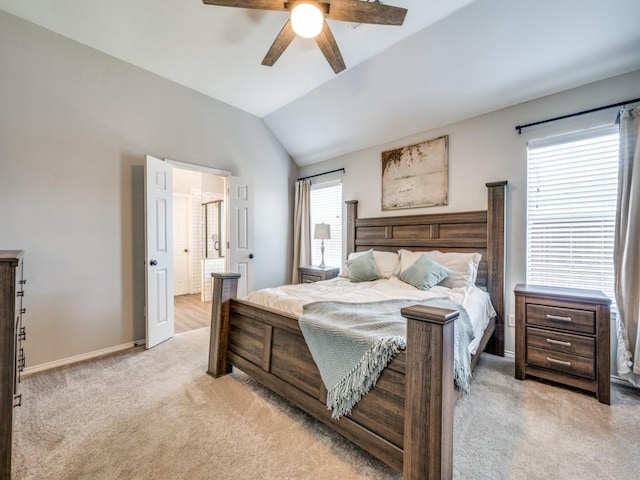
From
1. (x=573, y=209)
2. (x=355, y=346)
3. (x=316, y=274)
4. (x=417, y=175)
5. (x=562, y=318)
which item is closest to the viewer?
(x=355, y=346)

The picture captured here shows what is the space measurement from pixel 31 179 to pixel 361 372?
3.37 metres

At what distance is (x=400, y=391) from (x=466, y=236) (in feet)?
7.70

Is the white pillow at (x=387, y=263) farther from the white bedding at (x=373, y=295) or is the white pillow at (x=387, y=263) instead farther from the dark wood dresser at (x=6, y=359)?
the dark wood dresser at (x=6, y=359)

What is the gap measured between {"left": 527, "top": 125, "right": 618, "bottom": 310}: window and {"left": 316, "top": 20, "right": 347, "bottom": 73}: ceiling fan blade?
7.03 ft

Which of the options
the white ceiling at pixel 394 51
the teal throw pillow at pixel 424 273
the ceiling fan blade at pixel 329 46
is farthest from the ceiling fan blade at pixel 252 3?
the teal throw pillow at pixel 424 273

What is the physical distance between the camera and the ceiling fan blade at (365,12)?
1.76 metres

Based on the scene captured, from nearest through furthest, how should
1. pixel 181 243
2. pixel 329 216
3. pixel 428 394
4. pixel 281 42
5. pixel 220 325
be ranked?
Result: pixel 428 394, pixel 281 42, pixel 220 325, pixel 329 216, pixel 181 243

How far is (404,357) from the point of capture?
51.8 inches

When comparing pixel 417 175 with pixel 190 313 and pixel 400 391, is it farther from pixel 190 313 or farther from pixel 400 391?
pixel 190 313

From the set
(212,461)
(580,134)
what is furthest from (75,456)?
(580,134)

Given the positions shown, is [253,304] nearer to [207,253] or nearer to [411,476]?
[411,476]

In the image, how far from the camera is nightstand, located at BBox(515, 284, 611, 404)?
2062 millimetres

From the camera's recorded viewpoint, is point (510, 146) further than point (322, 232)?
No

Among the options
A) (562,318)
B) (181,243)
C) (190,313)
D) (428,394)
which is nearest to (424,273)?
(562,318)
